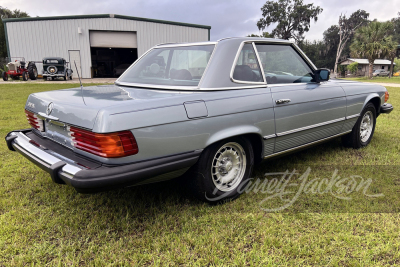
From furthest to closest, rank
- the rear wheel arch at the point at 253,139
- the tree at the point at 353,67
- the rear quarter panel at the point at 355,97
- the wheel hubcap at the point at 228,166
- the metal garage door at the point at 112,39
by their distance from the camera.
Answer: the tree at the point at 353,67, the metal garage door at the point at 112,39, the rear quarter panel at the point at 355,97, the wheel hubcap at the point at 228,166, the rear wheel arch at the point at 253,139

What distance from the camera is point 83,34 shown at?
23.0 metres

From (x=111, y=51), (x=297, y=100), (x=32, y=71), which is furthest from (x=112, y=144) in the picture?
(x=111, y=51)

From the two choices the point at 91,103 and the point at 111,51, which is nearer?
the point at 91,103

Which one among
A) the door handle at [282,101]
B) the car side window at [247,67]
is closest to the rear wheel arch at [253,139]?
the door handle at [282,101]

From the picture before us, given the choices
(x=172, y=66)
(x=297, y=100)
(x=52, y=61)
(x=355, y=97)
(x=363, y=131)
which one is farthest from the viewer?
(x=52, y=61)

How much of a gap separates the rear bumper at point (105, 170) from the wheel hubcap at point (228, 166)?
365 millimetres

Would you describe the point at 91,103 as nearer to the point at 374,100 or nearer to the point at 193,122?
the point at 193,122

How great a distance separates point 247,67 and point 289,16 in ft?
171

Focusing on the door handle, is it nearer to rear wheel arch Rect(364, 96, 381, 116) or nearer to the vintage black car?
rear wheel arch Rect(364, 96, 381, 116)

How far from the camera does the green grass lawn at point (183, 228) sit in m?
1.96

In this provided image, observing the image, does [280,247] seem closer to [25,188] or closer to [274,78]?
[274,78]

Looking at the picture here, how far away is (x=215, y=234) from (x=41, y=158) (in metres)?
1.48

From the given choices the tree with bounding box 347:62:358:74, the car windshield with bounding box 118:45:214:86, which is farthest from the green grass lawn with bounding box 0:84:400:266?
the tree with bounding box 347:62:358:74

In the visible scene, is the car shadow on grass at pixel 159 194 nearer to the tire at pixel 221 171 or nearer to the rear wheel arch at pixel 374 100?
the tire at pixel 221 171
